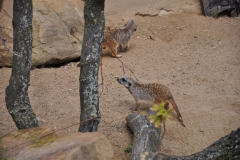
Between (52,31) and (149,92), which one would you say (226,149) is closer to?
(149,92)

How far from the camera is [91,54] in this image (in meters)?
3.69

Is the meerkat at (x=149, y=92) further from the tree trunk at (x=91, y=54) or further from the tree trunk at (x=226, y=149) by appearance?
the tree trunk at (x=226, y=149)

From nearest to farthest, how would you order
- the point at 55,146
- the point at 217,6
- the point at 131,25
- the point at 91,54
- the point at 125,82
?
the point at 55,146 < the point at 91,54 < the point at 125,82 < the point at 131,25 < the point at 217,6

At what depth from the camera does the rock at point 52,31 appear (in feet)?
20.9

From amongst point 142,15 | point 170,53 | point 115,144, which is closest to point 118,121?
point 115,144

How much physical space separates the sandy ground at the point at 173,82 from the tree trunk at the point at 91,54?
26.6 inches

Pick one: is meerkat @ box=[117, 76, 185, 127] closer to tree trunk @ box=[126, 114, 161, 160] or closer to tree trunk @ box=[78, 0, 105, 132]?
tree trunk @ box=[126, 114, 161, 160]

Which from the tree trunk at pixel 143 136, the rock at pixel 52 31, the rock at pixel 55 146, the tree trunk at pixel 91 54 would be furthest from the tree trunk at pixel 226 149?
the rock at pixel 52 31

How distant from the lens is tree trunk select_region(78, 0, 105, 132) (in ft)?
11.7

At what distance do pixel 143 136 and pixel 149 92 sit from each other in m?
1.03

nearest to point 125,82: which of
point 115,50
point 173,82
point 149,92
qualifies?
point 149,92

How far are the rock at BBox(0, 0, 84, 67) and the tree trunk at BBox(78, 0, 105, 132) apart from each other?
8.90ft

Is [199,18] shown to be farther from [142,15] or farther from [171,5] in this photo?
[142,15]

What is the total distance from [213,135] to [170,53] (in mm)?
2405
